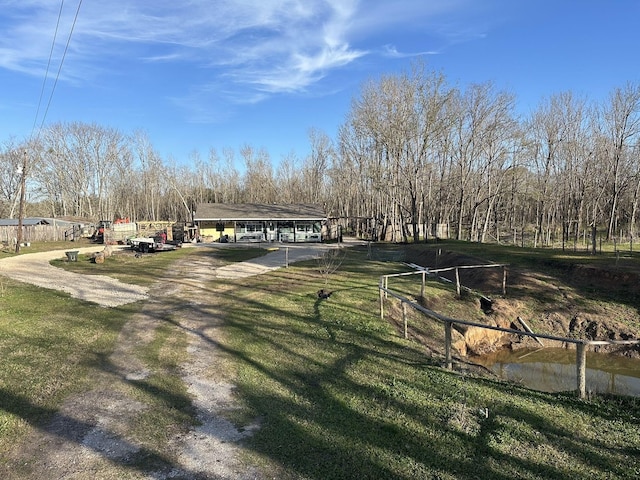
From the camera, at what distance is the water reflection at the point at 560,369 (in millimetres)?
9680

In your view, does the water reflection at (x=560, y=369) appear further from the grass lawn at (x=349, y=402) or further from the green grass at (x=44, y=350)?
the green grass at (x=44, y=350)

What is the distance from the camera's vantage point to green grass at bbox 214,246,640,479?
14.3 ft

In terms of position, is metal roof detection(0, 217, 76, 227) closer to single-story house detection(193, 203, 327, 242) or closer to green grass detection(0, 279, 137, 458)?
single-story house detection(193, 203, 327, 242)

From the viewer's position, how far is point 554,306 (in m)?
14.8

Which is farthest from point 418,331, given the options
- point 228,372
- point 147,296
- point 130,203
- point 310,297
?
point 130,203

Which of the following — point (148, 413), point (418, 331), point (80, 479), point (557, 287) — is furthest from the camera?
point (557, 287)

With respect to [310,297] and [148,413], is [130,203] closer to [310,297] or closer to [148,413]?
[310,297]

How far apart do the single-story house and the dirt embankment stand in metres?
24.0

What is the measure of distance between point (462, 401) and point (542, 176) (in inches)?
2000

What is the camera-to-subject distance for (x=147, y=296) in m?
13.1

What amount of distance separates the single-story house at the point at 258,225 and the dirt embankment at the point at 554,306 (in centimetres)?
2399

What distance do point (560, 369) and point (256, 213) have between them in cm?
3266

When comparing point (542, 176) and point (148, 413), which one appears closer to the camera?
point (148, 413)

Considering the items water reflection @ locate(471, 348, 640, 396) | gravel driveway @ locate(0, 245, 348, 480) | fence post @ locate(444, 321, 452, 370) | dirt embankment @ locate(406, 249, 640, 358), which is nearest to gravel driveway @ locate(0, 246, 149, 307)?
gravel driveway @ locate(0, 245, 348, 480)
